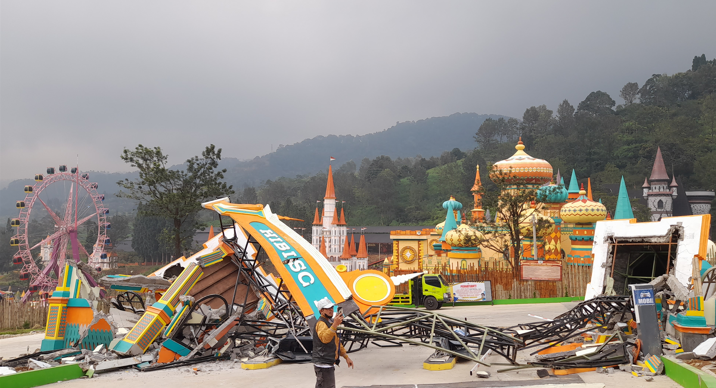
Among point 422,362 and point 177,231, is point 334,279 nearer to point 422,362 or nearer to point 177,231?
point 422,362

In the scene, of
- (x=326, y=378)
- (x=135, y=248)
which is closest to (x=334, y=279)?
(x=326, y=378)

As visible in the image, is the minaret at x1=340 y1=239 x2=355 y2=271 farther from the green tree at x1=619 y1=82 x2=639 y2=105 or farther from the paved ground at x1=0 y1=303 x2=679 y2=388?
the green tree at x1=619 y1=82 x2=639 y2=105

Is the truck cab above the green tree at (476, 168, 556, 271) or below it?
below

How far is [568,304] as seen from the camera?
69.1 feet

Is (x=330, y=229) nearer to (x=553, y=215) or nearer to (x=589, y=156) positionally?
(x=553, y=215)

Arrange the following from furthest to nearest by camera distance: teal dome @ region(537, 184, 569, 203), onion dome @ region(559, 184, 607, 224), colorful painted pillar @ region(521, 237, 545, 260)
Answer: teal dome @ region(537, 184, 569, 203), colorful painted pillar @ region(521, 237, 545, 260), onion dome @ region(559, 184, 607, 224)

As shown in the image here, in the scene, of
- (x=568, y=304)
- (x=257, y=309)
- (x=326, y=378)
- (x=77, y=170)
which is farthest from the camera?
(x=77, y=170)

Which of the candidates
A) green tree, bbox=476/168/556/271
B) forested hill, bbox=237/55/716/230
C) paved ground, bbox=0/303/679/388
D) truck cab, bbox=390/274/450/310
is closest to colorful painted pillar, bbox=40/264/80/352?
paved ground, bbox=0/303/679/388

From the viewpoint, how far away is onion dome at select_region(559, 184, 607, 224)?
1111 inches

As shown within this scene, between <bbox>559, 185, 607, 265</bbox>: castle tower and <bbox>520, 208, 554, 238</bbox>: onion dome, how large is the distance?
114 centimetres

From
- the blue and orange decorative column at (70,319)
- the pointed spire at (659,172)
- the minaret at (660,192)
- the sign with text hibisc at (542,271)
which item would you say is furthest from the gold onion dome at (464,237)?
the pointed spire at (659,172)

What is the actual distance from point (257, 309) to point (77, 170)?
34.6m

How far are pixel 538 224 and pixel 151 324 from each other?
22508mm

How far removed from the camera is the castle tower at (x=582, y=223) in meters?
28.3
